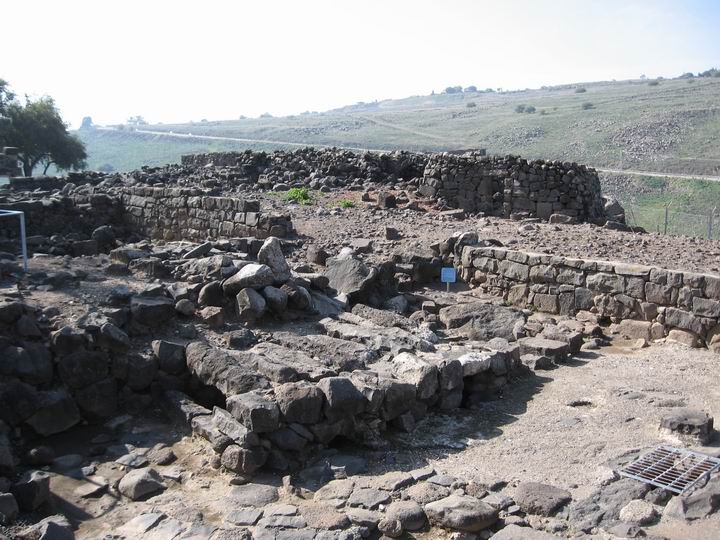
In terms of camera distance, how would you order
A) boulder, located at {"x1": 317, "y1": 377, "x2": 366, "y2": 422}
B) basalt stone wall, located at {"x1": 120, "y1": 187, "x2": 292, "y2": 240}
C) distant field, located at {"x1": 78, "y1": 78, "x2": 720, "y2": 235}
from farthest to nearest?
1. distant field, located at {"x1": 78, "y1": 78, "x2": 720, "y2": 235}
2. basalt stone wall, located at {"x1": 120, "y1": 187, "x2": 292, "y2": 240}
3. boulder, located at {"x1": 317, "y1": 377, "x2": 366, "y2": 422}

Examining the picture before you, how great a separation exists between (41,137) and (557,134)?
121ft

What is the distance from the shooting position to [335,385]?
7320 mm

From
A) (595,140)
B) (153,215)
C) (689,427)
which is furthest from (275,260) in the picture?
(595,140)

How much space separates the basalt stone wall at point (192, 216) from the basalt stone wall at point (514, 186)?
6966 millimetres

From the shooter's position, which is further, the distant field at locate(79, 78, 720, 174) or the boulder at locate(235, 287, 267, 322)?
the distant field at locate(79, 78, 720, 174)

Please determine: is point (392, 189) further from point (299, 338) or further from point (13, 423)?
point (13, 423)

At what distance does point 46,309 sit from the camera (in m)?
8.80

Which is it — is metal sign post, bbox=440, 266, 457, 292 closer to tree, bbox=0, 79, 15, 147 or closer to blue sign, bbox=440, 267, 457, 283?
blue sign, bbox=440, 267, 457, 283

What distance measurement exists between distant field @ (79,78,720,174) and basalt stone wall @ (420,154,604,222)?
2378 centimetres

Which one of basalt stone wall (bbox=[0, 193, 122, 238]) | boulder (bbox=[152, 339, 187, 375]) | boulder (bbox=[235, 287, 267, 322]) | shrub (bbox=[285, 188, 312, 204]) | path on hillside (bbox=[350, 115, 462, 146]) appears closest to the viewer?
boulder (bbox=[152, 339, 187, 375])

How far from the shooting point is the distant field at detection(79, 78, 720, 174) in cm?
4603

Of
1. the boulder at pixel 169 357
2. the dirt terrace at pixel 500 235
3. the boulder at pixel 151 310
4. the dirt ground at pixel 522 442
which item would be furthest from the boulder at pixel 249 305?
the dirt terrace at pixel 500 235

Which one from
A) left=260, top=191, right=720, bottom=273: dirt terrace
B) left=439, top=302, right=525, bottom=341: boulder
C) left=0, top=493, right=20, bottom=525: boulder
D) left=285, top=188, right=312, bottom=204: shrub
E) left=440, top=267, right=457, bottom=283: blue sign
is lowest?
left=0, top=493, right=20, bottom=525: boulder

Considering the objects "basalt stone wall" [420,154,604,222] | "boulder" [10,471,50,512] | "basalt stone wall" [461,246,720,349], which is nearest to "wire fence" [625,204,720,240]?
"basalt stone wall" [420,154,604,222]
